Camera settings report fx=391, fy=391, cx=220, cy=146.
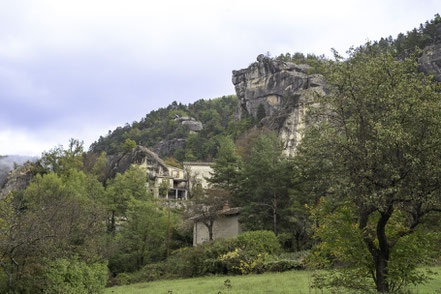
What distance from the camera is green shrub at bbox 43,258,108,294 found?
1969 cm

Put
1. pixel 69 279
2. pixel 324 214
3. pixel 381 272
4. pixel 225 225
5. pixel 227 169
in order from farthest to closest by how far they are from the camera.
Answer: pixel 227 169, pixel 225 225, pixel 69 279, pixel 324 214, pixel 381 272

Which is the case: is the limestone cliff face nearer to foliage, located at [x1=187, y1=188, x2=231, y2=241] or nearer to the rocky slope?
the rocky slope

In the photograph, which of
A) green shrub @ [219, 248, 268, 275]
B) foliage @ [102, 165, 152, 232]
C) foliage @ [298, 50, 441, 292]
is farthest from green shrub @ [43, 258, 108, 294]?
foliage @ [102, 165, 152, 232]

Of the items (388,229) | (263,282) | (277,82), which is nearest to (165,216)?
(263,282)

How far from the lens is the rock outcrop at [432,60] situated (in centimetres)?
6262

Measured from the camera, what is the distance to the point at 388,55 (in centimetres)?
1287

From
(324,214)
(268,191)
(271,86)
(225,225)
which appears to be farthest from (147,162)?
(324,214)

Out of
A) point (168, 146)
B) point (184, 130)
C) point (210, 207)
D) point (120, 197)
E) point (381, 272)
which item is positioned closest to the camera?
point (381, 272)

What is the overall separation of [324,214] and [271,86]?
75.8 meters

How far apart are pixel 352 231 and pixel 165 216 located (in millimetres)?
34383

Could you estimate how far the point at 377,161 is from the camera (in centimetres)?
1123

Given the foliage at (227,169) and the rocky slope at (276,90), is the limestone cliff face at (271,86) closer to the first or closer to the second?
the rocky slope at (276,90)

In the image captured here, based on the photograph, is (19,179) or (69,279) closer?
(69,279)

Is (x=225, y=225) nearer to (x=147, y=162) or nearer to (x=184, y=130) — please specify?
(x=147, y=162)
